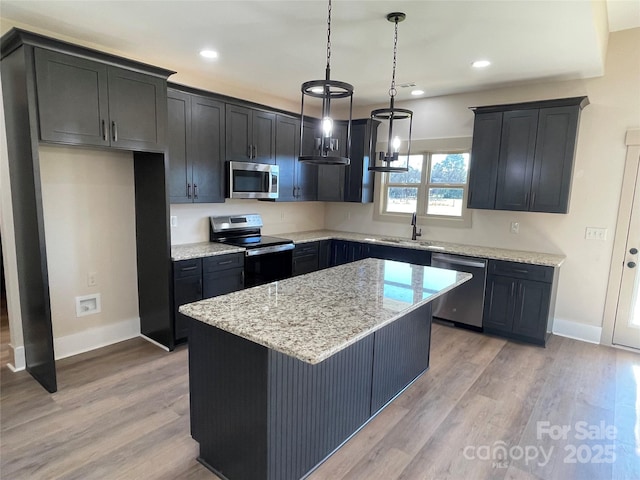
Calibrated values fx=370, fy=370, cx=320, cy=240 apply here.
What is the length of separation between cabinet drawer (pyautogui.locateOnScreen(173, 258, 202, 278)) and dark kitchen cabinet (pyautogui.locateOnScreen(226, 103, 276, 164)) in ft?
3.93

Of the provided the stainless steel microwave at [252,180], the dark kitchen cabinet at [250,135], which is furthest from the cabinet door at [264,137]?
the stainless steel microwave at [252,180]

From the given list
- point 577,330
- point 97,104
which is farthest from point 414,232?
point 97,104

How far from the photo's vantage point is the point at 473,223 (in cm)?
447

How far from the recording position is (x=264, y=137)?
4297mm

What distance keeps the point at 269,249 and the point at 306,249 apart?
743mm

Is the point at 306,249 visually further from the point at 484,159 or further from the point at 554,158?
the point at 554,158

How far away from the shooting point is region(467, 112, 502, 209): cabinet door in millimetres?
3967

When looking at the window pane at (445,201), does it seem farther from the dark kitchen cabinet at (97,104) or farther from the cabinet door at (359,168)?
the dark kitchen cabinet at (97,104)

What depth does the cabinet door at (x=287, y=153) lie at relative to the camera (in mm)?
4520

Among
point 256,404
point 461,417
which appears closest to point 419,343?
point 461,417

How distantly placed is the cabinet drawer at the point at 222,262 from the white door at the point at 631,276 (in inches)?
150

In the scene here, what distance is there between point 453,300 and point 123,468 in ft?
11.1

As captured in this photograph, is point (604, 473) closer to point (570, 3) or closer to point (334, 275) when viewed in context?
point (334, 275)

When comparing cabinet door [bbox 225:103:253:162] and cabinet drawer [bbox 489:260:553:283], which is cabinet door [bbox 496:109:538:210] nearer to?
cabinet drawer [bbox 489:260:553:283]
